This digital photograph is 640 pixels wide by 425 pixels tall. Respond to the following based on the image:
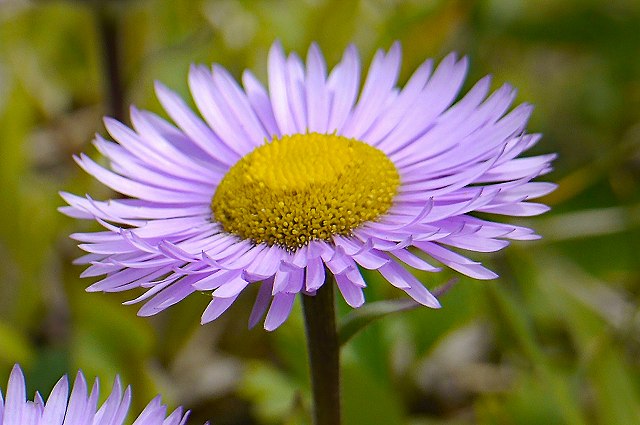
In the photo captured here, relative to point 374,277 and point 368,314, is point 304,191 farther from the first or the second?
point 374,277

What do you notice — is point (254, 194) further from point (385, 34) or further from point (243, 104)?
point (385, 34)

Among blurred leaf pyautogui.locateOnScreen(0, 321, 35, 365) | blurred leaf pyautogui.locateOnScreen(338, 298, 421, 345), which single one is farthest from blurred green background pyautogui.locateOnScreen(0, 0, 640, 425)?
blurred leaf pyautogui.locateOnScreen(338, 298, 421, 345)

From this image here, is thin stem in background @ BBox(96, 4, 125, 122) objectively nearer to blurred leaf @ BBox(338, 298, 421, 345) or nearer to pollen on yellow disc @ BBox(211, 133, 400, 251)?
pollen on yellow disc @ BBox(211, 133, 400, 251)

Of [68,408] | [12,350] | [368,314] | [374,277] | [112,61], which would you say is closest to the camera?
[68,408]

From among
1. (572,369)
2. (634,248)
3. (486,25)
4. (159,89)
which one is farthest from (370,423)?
(486,25)

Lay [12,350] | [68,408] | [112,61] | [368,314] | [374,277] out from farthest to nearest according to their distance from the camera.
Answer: [112,61] → [12,350] → [374,277] → [368,314] → [68,408]

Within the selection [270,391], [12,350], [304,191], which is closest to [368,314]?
[304,191]

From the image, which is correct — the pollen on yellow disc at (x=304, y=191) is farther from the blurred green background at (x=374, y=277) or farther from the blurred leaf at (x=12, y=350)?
the blurred leaf at (x=12, y=350)

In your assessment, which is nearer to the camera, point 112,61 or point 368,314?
point 368,314
